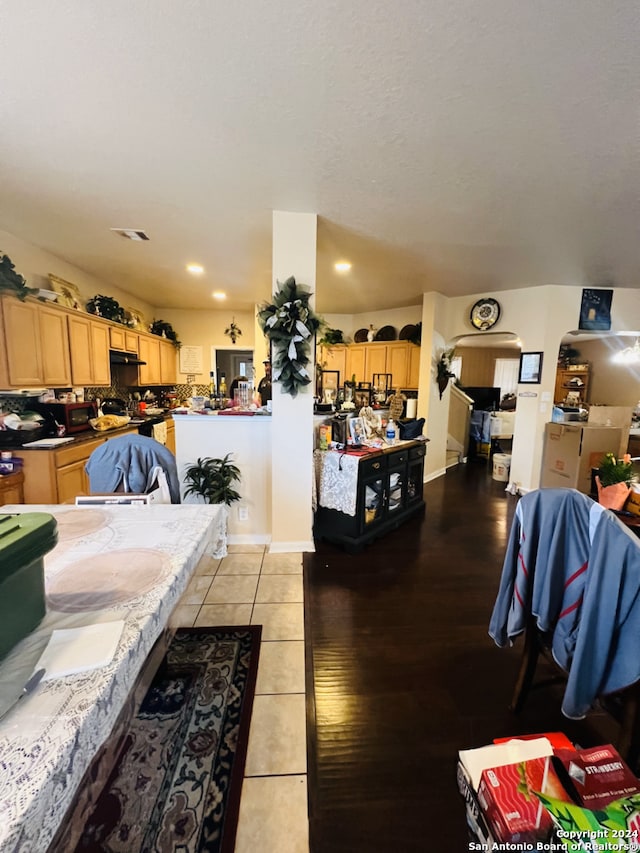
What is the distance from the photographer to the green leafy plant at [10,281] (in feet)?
8.45

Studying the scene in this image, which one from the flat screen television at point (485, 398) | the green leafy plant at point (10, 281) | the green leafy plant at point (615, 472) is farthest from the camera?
the flat screen television at point (485, 398)

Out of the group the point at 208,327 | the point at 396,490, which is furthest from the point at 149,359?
the point at 396,490

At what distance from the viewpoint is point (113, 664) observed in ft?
2.33

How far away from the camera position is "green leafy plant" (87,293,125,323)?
382cm

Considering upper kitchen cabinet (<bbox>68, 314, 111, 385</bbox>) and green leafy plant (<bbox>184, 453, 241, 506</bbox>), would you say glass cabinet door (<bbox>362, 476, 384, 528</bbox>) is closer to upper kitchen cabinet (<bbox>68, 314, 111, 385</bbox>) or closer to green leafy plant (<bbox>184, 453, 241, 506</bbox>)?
green leafy plant (<bbox>184, 453, 241, 506</bbox>)

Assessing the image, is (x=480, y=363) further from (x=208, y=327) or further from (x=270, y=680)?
(x=270, y=680)

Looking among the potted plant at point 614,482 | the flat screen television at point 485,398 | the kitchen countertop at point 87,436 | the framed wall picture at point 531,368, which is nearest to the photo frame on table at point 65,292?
the kitchen countertop at point 87,436

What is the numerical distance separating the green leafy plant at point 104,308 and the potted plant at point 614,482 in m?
4.97

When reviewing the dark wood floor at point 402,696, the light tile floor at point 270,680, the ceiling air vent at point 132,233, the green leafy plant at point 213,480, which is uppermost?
the ceiling air vent at point 132,233

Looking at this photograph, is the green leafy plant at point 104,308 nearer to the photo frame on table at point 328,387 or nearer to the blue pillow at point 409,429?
the photo frame on table at point 328,387

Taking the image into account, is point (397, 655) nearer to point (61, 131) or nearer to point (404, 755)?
point (404, 755)

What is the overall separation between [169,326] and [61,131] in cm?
404

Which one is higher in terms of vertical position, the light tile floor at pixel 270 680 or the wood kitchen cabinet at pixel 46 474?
the wood kitchen cabinet at pixel 46 474

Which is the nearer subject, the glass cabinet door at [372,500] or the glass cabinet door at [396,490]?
the glass cabinet door at [372,500]
